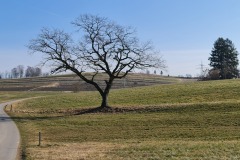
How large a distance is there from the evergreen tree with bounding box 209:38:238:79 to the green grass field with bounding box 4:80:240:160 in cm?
5652

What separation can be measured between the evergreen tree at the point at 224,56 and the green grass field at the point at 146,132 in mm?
56516

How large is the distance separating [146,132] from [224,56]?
82316 millimetres

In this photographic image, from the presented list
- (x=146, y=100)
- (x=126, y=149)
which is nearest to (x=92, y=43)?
(x=146, y=100)

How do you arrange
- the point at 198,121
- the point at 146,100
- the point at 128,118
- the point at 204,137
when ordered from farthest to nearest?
the point at 146,100 < the point at 128,118 < the point at 198,121 < the point at 204,137

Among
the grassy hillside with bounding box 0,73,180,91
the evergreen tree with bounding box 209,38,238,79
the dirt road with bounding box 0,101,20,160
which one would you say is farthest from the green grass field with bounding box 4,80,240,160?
the evergreen tree with bounding box 209,38,238,79

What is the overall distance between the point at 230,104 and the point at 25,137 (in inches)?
831

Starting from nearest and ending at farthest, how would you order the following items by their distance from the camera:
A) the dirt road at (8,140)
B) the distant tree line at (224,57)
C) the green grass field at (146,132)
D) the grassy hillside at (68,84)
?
1. the green grass field at (146,132)
2. the dirt road at (8,140)
3. the distant tree line at (224,57)
4. the grassy hillside at (68,84)

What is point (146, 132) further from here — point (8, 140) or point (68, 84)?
point (68, 84)

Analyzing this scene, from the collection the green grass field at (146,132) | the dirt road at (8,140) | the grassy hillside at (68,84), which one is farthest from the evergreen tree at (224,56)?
the dirt road at (8,140)

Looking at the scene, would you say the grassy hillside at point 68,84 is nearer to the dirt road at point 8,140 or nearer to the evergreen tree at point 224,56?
the evergreen tree at point 224,56

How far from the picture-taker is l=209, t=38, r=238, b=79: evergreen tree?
104438mm

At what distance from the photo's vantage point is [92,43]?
4378 cm

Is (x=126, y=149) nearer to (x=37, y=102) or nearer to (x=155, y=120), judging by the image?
(x=155, y=120)

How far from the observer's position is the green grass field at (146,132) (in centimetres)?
1772
